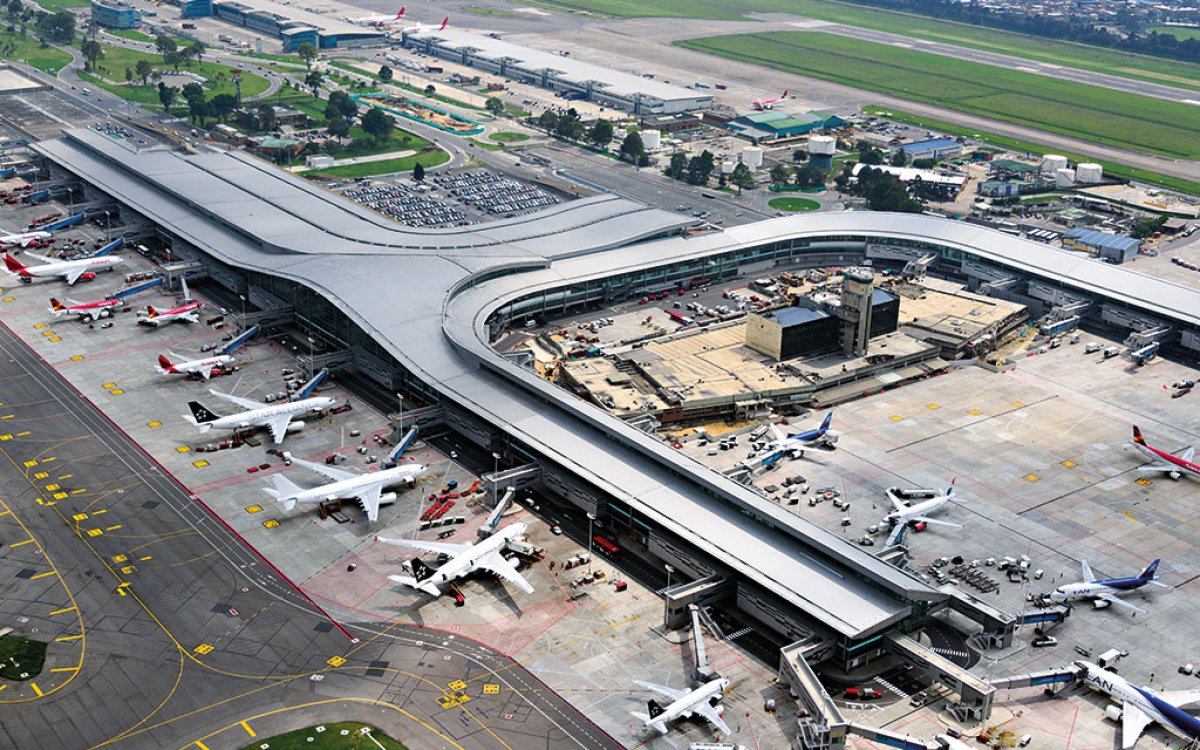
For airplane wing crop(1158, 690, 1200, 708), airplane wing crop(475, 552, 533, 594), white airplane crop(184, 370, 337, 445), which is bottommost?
airplane wing crop(1158, 690, 1200, 708)

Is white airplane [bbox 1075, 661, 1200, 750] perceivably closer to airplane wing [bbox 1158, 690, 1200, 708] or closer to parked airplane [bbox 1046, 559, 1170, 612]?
airplane wing [bbox 1158, 690, 1200, 708]

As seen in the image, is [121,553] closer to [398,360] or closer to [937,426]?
[398,360]

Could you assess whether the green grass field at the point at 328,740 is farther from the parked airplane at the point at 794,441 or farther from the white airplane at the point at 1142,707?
the parked airplane at the point at 794,441

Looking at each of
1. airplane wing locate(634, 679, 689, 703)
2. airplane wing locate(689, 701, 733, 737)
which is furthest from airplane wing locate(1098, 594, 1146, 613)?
airplane wing locate(634, 679, 689, 703)

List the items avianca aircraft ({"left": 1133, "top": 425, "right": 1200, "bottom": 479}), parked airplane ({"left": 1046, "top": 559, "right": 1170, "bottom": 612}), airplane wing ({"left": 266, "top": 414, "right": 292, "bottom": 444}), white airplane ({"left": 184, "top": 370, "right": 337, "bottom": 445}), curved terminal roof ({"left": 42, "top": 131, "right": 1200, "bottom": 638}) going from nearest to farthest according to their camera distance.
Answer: curved terminal roof ({"left": 42, "top": 131, "right": 1200, "bottom": 638}) < parked airplane ({"left": 1046, "top": 559, "right": 1170, "bottom": 612}) < airplane wing ({"left": 266, "top": 414, "right": 292, "bottom": 444}) < white airplane ({"left": 184, "top": 370, "right": 337, "bottom": 445}) < avianca aircraft ({"left": 1133, "top": 425, "right": 1200, "bottom": 479})

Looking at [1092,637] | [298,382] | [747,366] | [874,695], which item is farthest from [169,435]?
[1092,637]

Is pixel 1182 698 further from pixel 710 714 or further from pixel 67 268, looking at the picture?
pixel 67 268

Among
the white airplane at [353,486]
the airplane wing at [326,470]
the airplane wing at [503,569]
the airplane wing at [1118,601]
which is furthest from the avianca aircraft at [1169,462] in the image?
the airplane wing at [326,470]
